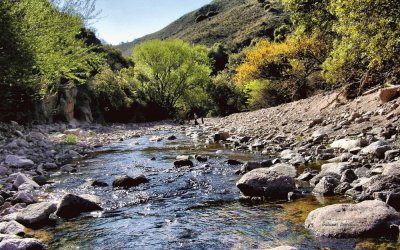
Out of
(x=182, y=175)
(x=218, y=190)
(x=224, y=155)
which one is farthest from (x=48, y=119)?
(x=218, y=190)

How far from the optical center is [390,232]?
5.73m

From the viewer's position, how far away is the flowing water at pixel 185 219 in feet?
19.8

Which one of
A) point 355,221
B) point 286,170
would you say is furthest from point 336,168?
point 355,221

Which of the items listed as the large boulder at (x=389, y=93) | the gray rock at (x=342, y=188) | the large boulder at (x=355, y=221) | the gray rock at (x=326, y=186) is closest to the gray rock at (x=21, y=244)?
the large boulder at (x=355, y=221)

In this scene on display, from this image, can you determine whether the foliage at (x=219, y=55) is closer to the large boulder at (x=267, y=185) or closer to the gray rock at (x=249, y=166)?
the gray rock at (x=249, y=166)

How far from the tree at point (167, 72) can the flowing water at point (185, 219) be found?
1621 inches

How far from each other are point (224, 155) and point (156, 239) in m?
8.41

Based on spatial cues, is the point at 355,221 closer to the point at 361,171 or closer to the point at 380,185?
the point at 380,185

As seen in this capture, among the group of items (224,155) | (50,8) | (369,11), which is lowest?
(224,155)

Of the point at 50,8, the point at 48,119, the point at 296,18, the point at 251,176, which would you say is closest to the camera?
the point at 251,176

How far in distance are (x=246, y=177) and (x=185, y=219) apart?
2014 millimetres

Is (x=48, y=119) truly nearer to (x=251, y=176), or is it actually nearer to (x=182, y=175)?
(x=182, y=175)

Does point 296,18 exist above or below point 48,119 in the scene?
above

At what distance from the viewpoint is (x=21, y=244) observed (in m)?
5.71
